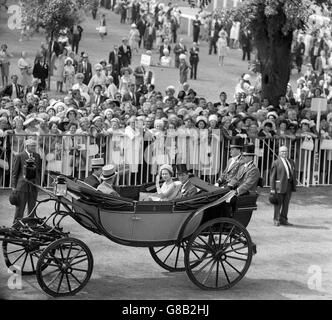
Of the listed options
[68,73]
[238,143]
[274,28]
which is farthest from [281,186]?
[68,73]

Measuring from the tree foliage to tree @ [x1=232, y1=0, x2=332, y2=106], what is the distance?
3747 mm

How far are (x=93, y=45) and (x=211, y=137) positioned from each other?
16.1 metres

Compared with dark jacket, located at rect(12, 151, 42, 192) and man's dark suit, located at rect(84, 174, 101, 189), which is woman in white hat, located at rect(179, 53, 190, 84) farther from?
man's dark suit, located at rect(84, 174, 101, 189)

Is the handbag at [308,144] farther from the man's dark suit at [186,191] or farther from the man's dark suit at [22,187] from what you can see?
the man's dark suit at [186,191]

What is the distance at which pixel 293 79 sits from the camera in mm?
34375

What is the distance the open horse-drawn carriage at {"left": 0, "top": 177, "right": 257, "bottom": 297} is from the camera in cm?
1042

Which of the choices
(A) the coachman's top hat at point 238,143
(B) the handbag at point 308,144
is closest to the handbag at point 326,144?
(B) the handbag at point 308,144

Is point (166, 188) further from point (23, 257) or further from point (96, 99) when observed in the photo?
point (96, 99)

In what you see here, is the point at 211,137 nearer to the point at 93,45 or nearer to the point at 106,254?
the point at 106,254

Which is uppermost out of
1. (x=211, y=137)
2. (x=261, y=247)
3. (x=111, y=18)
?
(x=111, y=18)

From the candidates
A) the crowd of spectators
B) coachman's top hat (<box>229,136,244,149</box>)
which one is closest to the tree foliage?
the crowd of spectators

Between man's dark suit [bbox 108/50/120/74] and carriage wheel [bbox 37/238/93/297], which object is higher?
man's dark suit [bbox 108/50/120/74]
